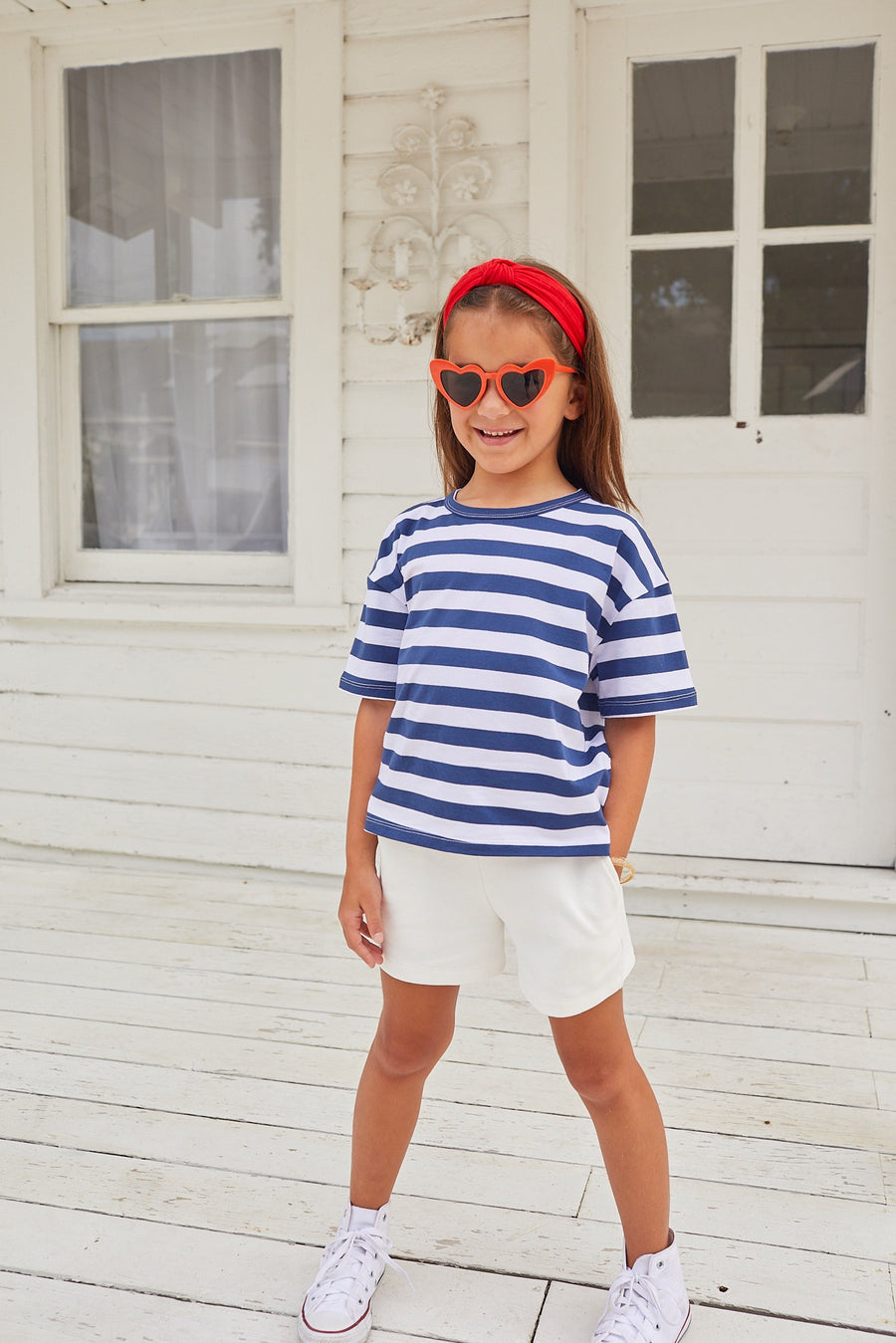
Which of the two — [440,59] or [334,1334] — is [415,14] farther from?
[334,1334]

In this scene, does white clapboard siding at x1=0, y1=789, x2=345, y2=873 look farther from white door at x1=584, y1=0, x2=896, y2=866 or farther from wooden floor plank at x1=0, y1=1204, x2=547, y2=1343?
wooden floor plank at x1=0, y1=1204, x2=547, y2=1343

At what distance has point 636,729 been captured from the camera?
125 cm

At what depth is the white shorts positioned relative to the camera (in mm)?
1234

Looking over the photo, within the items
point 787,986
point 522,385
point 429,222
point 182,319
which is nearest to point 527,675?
point 522,385

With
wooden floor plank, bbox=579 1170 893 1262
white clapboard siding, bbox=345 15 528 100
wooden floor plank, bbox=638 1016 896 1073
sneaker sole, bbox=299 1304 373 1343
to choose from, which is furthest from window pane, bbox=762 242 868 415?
sneaker sole, bbox=299 1304 373 1343

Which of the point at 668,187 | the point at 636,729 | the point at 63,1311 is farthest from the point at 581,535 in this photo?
the point at 668,187

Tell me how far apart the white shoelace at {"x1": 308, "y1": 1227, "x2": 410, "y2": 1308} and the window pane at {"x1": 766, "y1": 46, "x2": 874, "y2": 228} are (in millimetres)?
2406

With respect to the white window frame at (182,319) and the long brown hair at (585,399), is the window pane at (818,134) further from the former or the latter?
the long brown hair at (585,399)

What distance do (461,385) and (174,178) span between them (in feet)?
7.57

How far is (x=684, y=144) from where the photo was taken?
2.82 meters

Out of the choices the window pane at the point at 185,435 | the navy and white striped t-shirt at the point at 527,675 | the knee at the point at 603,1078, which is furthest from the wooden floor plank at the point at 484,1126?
the window pane at the point at 185,435

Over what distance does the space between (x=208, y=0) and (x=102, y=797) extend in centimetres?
209

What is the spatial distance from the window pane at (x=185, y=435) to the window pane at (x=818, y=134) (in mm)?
1308

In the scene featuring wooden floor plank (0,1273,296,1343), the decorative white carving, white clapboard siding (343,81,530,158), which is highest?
white clapboard siding (343,81,530,158)
